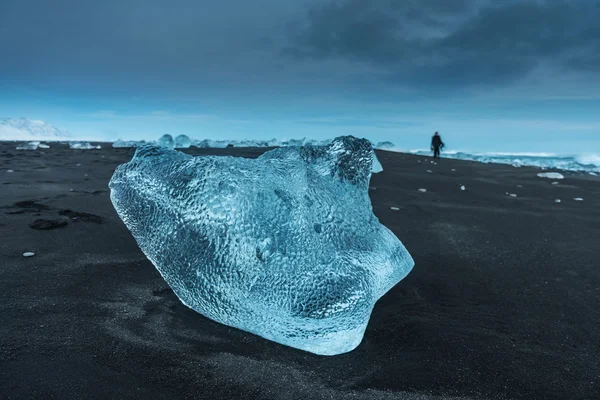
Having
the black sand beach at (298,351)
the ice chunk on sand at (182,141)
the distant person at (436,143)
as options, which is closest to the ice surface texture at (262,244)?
the black sand beach at (298,351)

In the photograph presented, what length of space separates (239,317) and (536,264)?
289 cm

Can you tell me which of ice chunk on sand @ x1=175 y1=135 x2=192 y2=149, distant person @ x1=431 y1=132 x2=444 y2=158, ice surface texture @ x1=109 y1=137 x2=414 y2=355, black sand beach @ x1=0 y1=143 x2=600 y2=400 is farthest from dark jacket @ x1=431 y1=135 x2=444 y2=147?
ice surface texture @ x1=109 y1=137 x2=414 y2=355

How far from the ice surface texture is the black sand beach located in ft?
0.59

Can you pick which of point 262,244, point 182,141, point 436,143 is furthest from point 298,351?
point 182,141

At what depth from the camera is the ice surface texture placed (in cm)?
206

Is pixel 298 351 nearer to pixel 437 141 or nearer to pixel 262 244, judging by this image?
pixel 262 244

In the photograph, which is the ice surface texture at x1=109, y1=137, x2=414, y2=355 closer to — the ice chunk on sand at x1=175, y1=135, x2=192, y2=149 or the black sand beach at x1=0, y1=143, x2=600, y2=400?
the black sand beach at x1=0, y1=143, x2=600, y2=400

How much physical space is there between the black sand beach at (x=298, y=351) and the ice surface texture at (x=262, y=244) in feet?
0.59

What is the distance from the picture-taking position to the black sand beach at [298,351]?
1844mm

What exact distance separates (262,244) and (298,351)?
0.63 m

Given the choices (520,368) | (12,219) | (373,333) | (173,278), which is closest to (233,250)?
(173,278)

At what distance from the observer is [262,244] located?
6.95 ft

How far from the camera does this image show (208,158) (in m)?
2.34

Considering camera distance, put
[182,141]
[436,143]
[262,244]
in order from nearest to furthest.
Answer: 1. [262,244]
2. [436,143]
3. [182,141]
